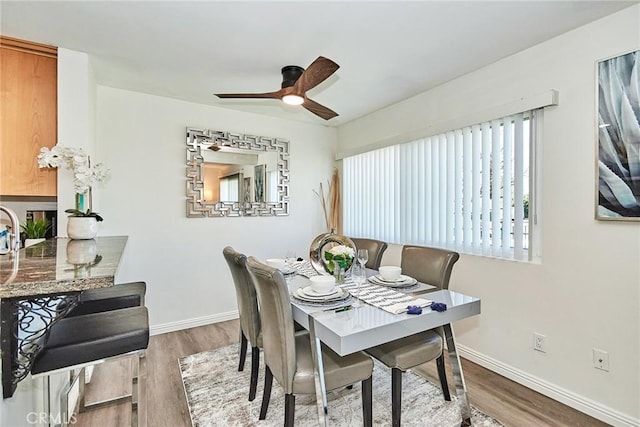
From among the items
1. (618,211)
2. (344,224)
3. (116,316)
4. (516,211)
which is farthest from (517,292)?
(116,316)

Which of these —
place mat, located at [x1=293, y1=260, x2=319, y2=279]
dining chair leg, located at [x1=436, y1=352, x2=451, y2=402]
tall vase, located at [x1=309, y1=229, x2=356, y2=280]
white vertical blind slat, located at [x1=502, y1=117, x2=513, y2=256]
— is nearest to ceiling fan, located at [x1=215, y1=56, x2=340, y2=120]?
tall vase, located at [x1=309, y1=229, x2=356, y2=280]

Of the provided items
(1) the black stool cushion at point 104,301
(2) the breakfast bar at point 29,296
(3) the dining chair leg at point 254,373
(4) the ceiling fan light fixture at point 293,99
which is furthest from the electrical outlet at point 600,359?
(1) the black stool cushion at point 104,301

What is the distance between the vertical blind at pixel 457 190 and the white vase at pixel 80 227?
2.84 m

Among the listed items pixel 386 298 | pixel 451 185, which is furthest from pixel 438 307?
pixel 451 185

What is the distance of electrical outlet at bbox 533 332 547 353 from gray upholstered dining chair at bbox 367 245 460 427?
0.78 metres

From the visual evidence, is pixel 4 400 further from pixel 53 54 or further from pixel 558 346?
pixel 558 346

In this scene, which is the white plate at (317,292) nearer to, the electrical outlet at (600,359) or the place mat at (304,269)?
the place mat at (304,269)

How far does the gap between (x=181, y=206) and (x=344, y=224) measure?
213 centimetres

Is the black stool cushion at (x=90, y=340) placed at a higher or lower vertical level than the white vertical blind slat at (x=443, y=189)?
lower

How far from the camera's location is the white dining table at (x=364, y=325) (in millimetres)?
1354

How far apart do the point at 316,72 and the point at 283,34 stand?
0.44 metres

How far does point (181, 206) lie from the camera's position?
339cm

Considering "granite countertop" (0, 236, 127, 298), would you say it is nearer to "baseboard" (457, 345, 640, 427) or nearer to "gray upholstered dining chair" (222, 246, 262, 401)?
"gray upholstered dining chair" (222, 246, 262, 401)

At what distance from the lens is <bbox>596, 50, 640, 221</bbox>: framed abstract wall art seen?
1810 mm
